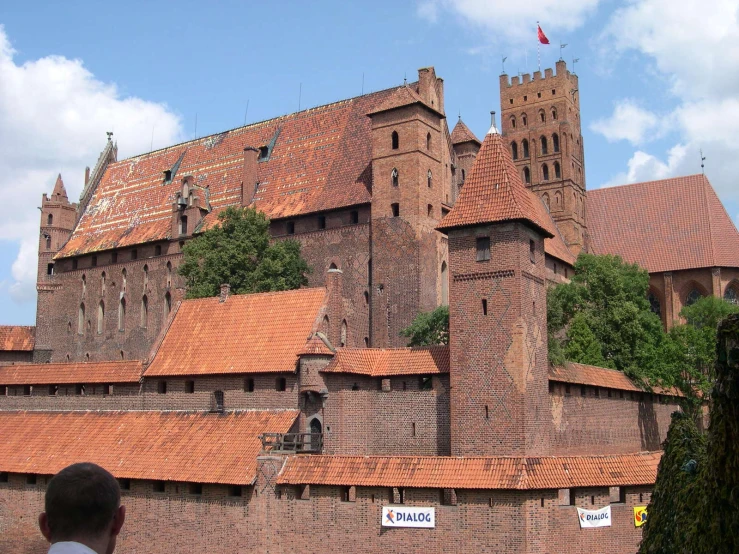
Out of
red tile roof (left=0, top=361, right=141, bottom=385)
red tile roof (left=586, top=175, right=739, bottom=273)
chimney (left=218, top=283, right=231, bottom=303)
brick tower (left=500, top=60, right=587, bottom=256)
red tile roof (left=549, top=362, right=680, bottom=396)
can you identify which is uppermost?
brick tower (left=500, top=60, right=587, bottom=256)

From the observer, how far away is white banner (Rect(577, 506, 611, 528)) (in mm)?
22344

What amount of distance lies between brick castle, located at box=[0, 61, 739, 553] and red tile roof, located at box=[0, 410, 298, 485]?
0.09m

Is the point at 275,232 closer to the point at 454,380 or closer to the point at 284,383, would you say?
the point at 284,383

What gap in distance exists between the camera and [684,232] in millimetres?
52531

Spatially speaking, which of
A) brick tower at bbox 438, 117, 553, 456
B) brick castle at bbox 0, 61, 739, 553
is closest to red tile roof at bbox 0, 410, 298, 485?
brick castle at bbox 0, 61, 739, 553

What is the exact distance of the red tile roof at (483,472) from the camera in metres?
22.3

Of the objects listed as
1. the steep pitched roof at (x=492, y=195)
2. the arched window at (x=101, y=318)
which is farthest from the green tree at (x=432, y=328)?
the arched window at (x=101, y=318)

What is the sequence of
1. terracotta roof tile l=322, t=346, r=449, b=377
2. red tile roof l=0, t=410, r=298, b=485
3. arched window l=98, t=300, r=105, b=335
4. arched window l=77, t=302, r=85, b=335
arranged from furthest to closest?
arched window l=77, t=302, r=85, b=335
arched window l=98, t=300, r=105, b=335
terracotta roof tile l=322, t=346, r=449, b=377
red tile roof l=0, t=410, r=298, b=485

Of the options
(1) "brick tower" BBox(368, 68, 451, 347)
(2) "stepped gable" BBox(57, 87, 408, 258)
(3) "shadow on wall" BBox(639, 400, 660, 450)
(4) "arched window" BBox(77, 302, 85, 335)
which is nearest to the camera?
(3) "shadow on wall" BBox(639, 400, 660, 450)

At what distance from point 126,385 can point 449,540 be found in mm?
15303

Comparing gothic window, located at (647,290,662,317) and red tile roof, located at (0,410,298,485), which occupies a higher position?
gothic window, located at (647,290,662,317)

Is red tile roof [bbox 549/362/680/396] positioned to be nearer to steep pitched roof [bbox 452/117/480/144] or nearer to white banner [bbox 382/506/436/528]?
white banner [bbox 382/506/436/528]

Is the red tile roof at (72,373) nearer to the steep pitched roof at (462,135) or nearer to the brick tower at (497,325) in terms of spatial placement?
the brick tower at (497,325)

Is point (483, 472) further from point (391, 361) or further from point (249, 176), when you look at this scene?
point (249, 176)
